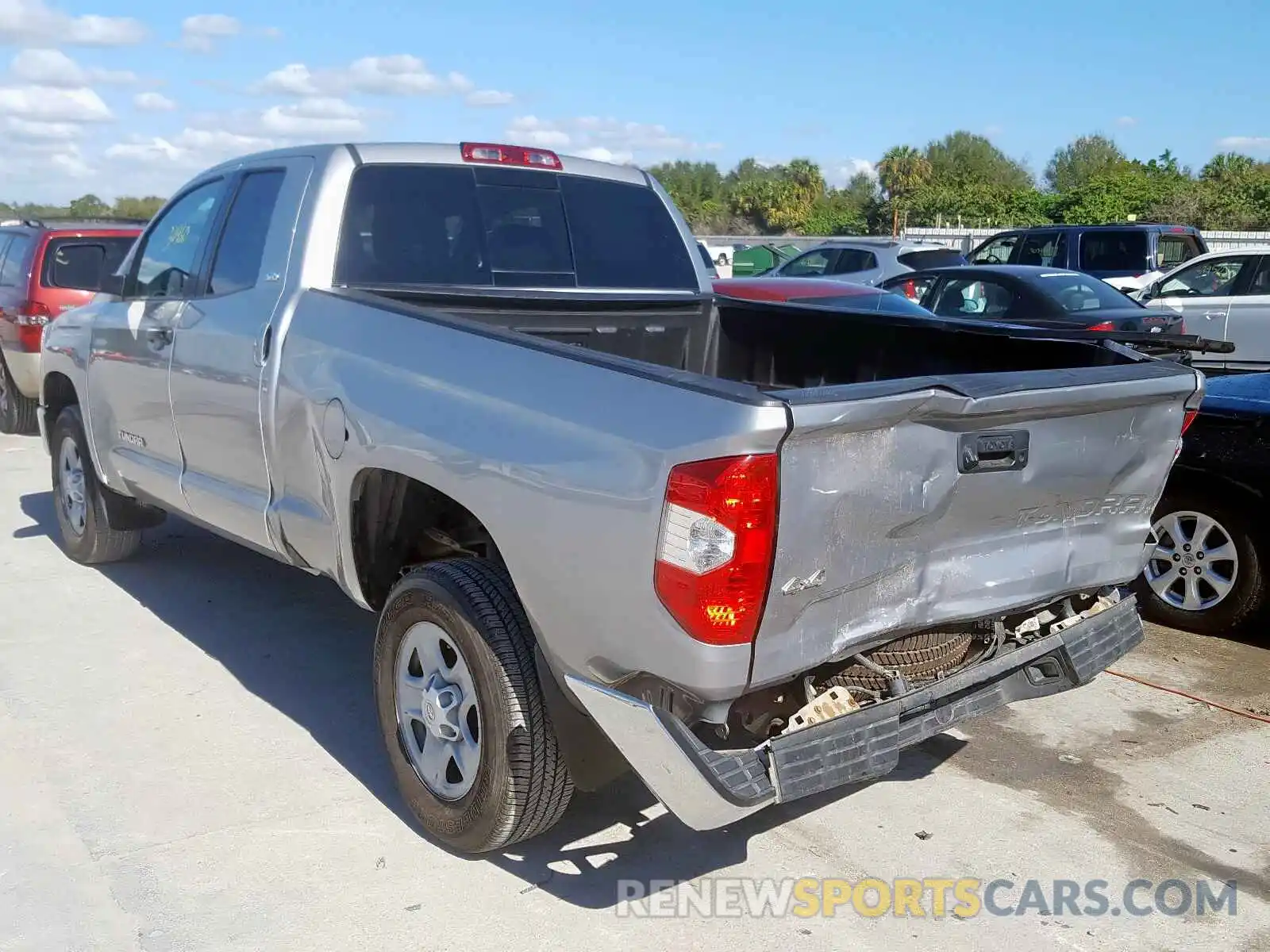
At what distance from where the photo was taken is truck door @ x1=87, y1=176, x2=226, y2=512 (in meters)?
5.25

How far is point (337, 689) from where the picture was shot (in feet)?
16.8

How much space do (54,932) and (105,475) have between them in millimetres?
3074

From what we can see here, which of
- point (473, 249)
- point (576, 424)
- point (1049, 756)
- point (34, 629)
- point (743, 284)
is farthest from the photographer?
point (743, 284)

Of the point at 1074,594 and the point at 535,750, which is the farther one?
the point at 1074,594

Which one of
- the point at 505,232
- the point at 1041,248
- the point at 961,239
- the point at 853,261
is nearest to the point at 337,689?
the point at 505,232

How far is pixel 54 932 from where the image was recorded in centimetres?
339

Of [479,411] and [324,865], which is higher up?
[479,411]

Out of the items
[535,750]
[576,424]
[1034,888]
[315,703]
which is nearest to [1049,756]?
[1034,888]

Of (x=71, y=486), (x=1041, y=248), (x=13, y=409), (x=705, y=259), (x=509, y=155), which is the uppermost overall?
(x=509, y=155)

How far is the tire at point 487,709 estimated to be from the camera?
133 inches

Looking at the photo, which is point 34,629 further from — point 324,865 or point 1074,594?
point 1074,594

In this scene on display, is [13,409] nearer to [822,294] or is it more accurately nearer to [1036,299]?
[822,294]

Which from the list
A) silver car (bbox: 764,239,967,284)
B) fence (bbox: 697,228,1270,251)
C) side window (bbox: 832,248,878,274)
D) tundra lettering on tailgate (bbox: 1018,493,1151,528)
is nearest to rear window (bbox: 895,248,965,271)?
silver car (bbox: 764,239,967,284)

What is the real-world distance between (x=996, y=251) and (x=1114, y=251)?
2.12 metres
